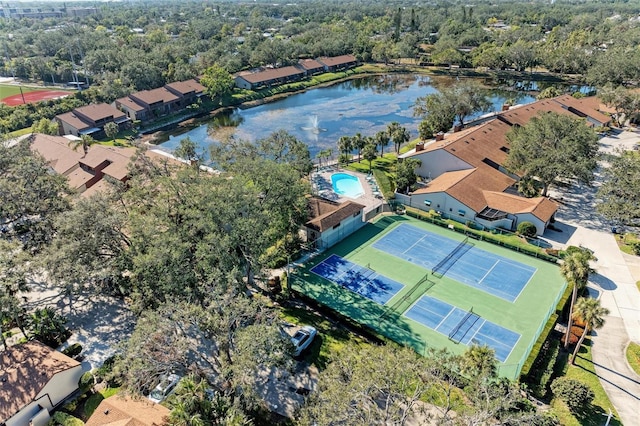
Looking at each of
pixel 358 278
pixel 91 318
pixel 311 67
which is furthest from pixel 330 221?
pixel 311 67

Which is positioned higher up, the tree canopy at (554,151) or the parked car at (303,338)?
the tree canopy at (554,151)

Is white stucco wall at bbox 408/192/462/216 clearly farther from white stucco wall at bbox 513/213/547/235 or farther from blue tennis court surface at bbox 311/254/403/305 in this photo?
blue tennis court surface at bbox 311/254/403/305

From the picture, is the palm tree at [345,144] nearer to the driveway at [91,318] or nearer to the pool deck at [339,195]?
the pool deck at [339,195]

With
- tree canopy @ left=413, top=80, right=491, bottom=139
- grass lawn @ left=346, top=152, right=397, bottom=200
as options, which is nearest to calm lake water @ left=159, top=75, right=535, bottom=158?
tree canopy @ left=413, top=80, right=491, bottom=139

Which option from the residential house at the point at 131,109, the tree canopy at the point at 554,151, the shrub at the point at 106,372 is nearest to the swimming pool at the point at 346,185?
the tree canopy at the point at 554,151

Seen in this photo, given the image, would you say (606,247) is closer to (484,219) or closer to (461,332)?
(484,219)

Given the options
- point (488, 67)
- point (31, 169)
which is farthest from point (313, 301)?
point (488, 67)
